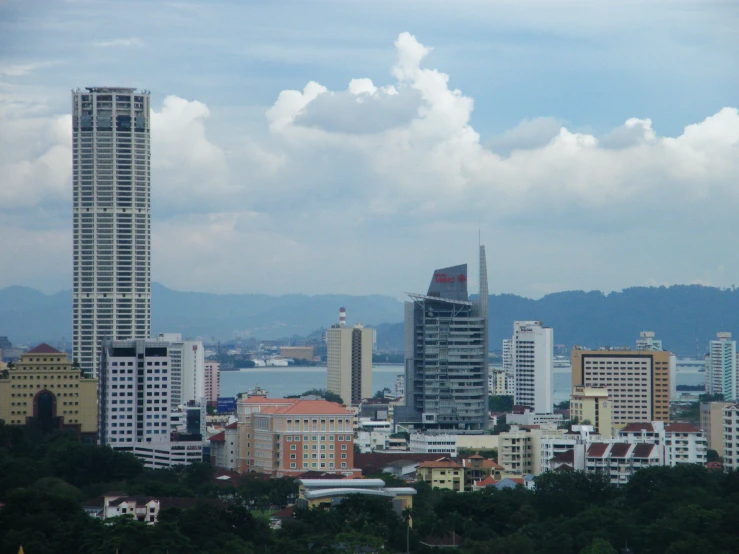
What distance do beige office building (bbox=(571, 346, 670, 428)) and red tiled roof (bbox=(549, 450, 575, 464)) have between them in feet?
102

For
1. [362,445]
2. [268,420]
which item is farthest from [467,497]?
[362,445]

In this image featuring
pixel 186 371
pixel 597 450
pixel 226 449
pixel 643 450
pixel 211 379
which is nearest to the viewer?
pixel 597 450

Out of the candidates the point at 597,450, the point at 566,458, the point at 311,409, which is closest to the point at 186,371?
the point at 311,409

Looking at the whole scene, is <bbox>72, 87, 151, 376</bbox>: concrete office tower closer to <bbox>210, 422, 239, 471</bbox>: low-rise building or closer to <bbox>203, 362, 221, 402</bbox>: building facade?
<bbox>210, 422, 239, 471</bbox>: low-rise building

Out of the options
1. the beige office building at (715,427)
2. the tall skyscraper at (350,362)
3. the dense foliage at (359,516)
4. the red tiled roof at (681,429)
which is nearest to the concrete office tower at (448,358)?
the beige office building at (715,427)

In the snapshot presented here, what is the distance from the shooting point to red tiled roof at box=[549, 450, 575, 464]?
1825 inches

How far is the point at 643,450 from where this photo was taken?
46.0m

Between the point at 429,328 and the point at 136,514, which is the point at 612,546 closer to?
the point at 136,514

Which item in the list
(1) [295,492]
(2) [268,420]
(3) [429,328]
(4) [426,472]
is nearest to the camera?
(1) [295,492]

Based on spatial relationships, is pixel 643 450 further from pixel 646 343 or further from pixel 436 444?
pixel 646 343

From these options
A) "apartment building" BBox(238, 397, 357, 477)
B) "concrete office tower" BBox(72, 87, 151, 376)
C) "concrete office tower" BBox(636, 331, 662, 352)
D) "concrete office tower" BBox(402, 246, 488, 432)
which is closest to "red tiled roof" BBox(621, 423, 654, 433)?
"apartment building" BBox(238, 397, 357, 477)

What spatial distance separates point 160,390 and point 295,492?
13.8 meters

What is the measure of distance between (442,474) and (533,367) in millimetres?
42507

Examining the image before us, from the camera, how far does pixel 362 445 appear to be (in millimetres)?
60969
